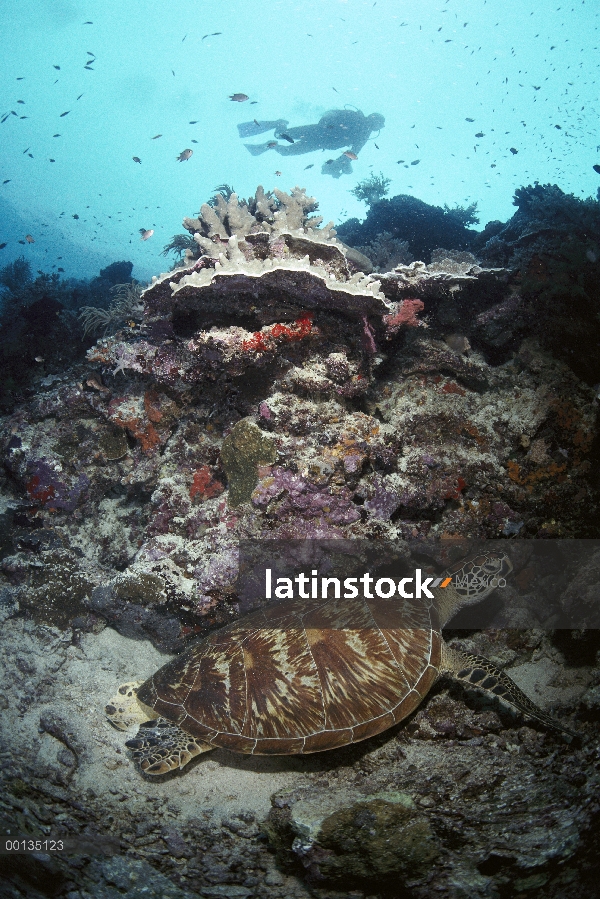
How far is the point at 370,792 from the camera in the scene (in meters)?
2.58

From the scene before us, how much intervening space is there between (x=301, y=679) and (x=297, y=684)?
44mm

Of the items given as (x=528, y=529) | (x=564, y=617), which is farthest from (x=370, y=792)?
(x=528, y=529)

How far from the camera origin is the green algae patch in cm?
352

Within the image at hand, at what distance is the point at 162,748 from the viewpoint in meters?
2.85

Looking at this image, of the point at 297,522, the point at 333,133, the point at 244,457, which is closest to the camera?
the point at 297,522

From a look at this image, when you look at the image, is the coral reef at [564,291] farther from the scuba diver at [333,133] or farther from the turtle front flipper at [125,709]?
the scuba diver at [333,133]

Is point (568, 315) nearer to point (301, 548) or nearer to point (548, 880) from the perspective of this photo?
point (301, 548)

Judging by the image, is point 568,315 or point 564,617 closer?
point 564,617

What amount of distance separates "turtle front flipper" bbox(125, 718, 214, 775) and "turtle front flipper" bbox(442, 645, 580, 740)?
6.41 feet

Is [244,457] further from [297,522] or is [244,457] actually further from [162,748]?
[162,748]

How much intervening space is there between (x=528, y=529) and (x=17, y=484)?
19.4 feet

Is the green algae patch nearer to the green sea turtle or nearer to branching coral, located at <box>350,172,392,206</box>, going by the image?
the green sea turtle

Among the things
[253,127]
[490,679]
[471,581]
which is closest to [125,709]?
[490,679]

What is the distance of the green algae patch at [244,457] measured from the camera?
352 cm
